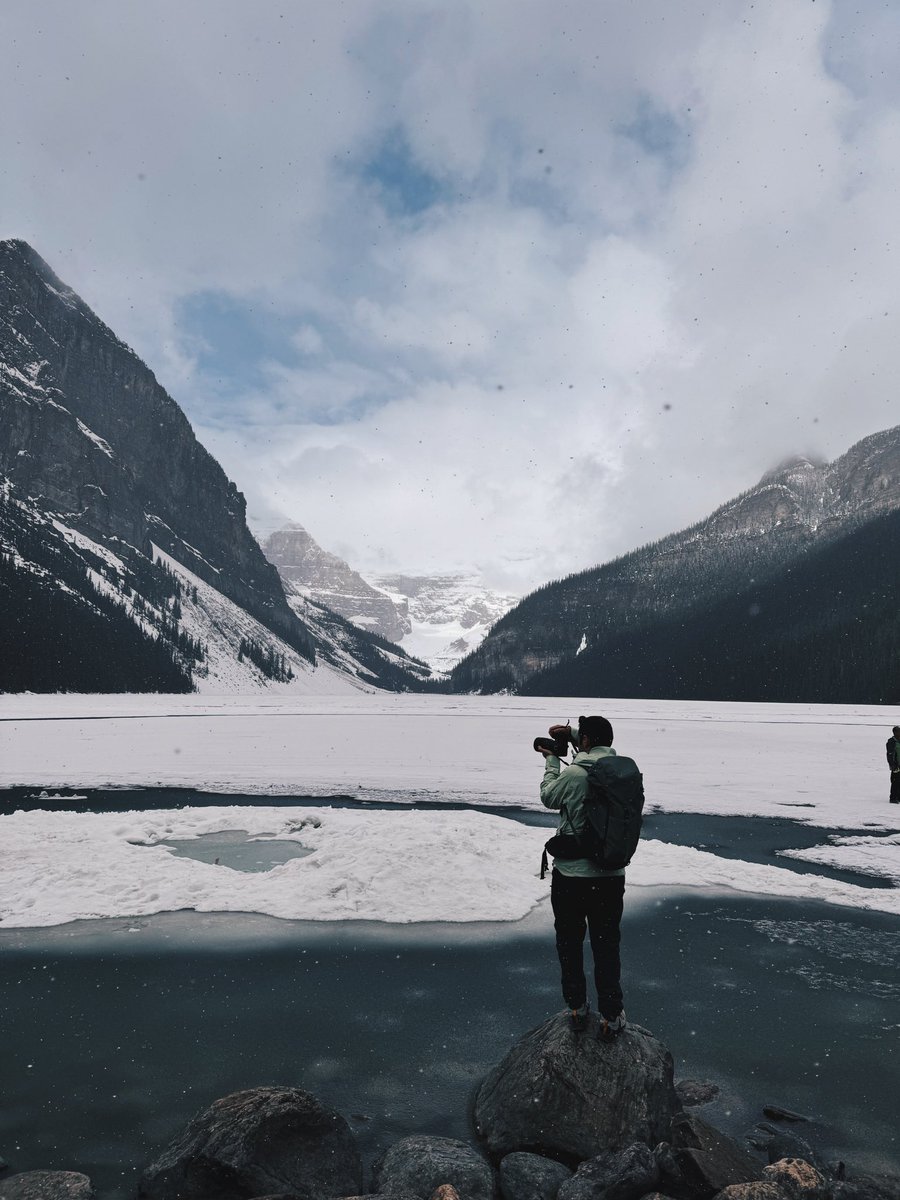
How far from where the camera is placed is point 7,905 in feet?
35.5

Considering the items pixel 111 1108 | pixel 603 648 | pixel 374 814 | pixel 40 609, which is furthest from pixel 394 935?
pixel 603 648

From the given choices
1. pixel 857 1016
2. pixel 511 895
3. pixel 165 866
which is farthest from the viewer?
pixel 165 866

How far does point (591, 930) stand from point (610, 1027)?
2.68 feet

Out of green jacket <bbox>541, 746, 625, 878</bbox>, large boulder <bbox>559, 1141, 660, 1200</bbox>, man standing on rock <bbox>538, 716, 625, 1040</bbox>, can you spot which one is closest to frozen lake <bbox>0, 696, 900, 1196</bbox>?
large boulder <bbox>559, 1141, 660, 1200</bbox>

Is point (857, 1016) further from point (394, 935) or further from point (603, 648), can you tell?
point (603, 648)

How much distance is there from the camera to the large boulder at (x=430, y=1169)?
15.6ft

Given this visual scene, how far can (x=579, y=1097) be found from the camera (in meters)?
5.56

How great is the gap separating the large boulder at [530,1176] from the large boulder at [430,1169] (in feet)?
0.43

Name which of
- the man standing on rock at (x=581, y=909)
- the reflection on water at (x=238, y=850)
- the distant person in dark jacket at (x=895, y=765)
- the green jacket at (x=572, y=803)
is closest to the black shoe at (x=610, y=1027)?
the man standing on rock at (x=581, y=909)

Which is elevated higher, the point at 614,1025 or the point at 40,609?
the point at 40,609

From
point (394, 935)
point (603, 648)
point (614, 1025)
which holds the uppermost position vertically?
point (603, 648)

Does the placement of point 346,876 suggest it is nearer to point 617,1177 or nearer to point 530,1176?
point 530,1176

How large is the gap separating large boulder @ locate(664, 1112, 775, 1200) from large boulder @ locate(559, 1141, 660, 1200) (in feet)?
0.74

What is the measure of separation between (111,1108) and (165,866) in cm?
760
